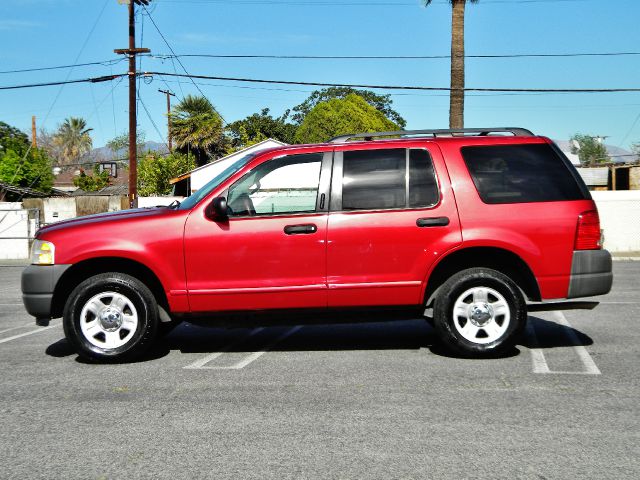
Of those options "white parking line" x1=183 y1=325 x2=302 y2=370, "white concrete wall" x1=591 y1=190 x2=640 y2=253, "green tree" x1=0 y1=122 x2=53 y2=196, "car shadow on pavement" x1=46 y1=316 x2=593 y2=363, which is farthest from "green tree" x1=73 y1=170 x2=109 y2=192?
"white parking line" x1=183 y1=325 x2=302 y2=370

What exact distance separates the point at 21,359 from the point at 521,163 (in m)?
5.16

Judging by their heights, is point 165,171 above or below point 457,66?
below

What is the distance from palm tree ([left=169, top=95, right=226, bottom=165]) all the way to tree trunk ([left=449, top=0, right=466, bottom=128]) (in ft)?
82.8

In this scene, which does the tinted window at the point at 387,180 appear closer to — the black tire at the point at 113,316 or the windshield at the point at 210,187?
the windshield at the point at 210,187

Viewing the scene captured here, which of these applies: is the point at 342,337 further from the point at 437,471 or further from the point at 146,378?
the point at 437,471

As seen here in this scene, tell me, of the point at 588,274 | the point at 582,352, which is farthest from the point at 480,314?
the point at 582,352

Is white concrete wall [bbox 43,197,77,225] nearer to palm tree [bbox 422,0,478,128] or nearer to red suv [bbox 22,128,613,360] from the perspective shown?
palm tree [bbox 422,0,478,128]

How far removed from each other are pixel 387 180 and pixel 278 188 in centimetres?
102

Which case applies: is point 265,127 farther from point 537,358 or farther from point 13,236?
point 537,358

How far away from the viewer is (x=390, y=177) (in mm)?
6852

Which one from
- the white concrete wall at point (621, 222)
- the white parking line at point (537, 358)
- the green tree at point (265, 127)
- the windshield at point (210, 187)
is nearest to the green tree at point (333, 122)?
the green tree at point (265, 127)

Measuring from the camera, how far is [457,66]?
24859mm

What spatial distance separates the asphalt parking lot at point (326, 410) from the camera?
4035 millimetres

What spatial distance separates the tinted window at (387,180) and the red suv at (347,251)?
0.01 meters
